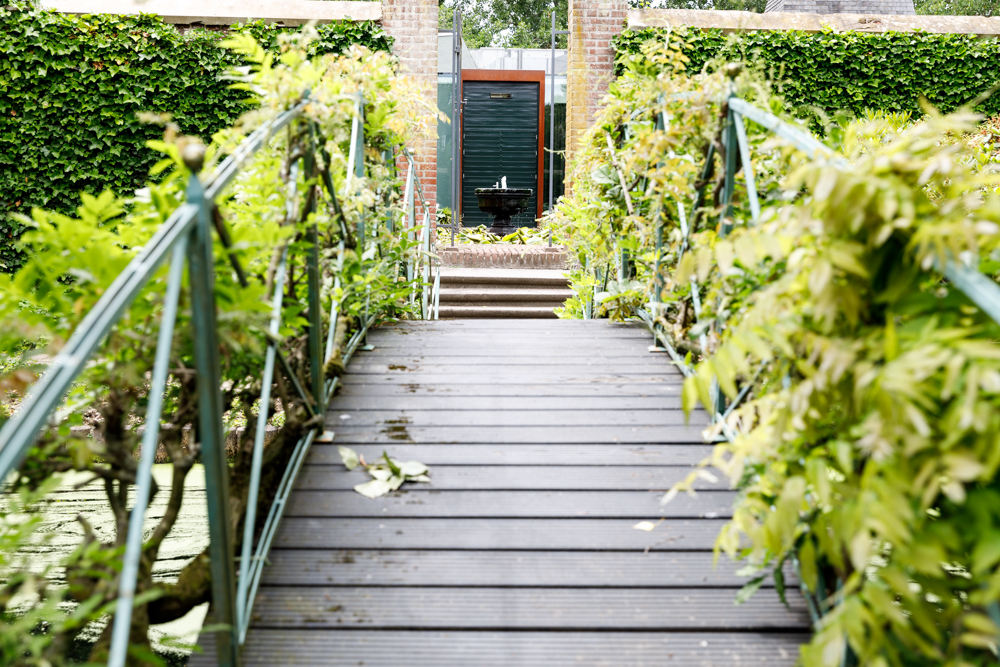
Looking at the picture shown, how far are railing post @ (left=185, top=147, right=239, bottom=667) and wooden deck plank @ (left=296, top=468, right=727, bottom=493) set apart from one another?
0.58 metres

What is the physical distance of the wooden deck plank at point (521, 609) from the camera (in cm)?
168

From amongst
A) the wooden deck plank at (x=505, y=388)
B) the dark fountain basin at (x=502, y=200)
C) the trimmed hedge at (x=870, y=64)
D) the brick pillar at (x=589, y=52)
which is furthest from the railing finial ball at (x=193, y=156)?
the dark fountain basin at (x=502, y=200)

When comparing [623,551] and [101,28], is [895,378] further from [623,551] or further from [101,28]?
[101,28]

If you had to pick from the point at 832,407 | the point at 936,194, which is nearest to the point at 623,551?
the point at 832,407

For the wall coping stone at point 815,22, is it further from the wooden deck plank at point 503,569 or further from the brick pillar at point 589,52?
the wooden deck plank at point 503,569

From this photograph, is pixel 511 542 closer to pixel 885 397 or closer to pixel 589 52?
pixel 885 397

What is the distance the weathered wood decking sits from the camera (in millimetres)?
1637

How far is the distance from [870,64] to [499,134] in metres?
5.55

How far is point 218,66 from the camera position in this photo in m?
6.75

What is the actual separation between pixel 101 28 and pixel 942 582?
24.4 ft

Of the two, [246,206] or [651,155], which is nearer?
[246,206]

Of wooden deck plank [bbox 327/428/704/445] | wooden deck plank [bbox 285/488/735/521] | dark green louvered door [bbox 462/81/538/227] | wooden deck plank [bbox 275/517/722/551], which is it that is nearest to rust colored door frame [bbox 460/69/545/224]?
dark green louvered door [bbox 462/81/538/227]

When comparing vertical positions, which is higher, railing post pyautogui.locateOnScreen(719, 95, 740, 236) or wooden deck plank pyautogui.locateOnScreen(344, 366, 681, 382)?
railing post pyautogui.locateOnScreen(719, 95, 740, 236)

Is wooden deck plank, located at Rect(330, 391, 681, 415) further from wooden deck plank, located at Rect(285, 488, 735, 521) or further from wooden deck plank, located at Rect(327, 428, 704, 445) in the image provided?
wooden deck plank, located at Rect(285, 488, 735, 521)
